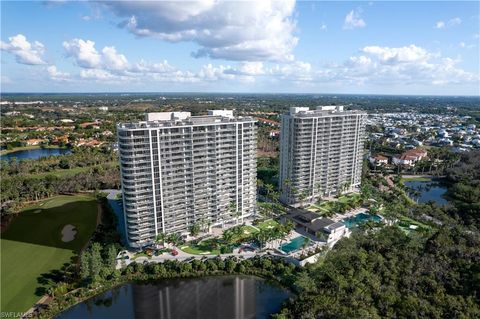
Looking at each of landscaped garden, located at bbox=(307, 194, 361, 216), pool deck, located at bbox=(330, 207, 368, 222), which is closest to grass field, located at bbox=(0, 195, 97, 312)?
landscaped garden, located at bbox=(307, 194, 361, 216)

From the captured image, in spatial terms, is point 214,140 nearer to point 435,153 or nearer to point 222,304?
point 222,304

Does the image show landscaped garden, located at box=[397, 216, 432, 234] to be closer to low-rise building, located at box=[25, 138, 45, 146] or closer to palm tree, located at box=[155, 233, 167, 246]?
palm tree, located at box=[155, 233, 167, 246]

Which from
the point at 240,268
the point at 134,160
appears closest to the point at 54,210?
the point at 134,160

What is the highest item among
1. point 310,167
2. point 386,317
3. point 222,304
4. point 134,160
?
point 134,160

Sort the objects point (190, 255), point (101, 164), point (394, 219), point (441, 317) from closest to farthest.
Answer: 1. point (441, 317)
2. point (190, 255)
3. point (394, 219)
4. point (101, 164)

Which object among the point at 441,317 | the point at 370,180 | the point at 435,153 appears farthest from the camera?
the point at 435,153

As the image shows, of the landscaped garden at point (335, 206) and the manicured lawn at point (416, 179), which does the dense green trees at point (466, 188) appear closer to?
the manicured lawn at point (416, 179)

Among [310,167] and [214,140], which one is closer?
[214,140]

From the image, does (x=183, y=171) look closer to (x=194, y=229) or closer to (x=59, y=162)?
(x=194, y=229)

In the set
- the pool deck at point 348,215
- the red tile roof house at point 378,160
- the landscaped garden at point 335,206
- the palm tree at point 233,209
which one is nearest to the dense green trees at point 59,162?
the palm tree at point 233,209
